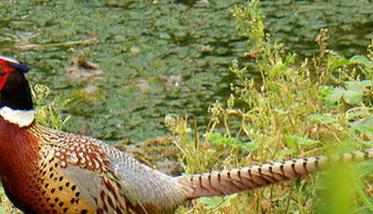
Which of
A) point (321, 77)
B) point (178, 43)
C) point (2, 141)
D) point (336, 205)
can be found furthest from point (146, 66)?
point (336, 205)

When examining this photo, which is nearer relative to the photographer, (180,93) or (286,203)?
(286,203)

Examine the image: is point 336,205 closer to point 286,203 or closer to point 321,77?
point 286,203

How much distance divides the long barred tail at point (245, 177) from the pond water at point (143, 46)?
1835 millimetres

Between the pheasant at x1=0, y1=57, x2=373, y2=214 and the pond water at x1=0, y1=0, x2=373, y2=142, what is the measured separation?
1.80 metres

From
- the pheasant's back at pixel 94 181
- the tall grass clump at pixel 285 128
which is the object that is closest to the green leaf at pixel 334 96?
the tall grass clump at pixel 285 128

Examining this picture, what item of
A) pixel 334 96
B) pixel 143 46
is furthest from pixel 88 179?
pixel 143 46

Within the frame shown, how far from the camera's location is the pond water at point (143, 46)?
195 inches

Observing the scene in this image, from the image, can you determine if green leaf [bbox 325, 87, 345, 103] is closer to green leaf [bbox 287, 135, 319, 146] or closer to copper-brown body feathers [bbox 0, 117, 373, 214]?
green leaf [bbox 287, 135, 319, 146]

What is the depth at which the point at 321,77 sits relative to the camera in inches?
124

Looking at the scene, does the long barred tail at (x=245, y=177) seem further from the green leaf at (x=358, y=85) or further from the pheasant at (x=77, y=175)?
the green leaf at (x=358, y=85)

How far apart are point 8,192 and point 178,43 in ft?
10.1

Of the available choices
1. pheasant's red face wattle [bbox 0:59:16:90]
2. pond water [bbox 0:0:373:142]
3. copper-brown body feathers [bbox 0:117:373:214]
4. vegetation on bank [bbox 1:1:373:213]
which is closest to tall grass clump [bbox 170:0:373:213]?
vegetation on bank [bbox 1:1:373:213]

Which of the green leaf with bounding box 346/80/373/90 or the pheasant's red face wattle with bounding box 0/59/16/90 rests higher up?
the pheasant's red face wattle with bounding box 0/59/16/90

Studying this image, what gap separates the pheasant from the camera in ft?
8.60
